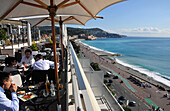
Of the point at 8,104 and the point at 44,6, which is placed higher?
the point at 44,6

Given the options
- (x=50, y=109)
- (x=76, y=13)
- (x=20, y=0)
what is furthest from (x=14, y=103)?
(x=76, y=13)

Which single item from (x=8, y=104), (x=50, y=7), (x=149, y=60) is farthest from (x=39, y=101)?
(x=149, y=60)

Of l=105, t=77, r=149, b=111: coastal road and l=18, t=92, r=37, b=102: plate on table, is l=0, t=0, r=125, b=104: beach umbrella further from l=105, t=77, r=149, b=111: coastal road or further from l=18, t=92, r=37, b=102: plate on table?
l=105, t=77, r=149, b=111: coastal road

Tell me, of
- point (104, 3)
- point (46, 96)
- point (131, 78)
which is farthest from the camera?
point (131, 78)

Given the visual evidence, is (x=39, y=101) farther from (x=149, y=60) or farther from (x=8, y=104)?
(x=149, y=60)

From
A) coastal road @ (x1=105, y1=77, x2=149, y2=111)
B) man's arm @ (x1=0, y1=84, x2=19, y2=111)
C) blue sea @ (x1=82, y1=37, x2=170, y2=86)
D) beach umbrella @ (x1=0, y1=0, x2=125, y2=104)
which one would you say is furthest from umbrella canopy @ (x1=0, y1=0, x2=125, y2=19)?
blue sea @ (x1=82, y1=37, x2=170, y2=86)

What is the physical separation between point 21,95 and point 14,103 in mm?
525

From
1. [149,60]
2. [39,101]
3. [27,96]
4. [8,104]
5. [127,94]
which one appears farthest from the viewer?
[149,60]

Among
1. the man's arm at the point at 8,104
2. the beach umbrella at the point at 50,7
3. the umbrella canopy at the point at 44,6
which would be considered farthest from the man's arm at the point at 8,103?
the umbrella canopy at the point at 44,6

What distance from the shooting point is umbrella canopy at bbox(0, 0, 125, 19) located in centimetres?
223

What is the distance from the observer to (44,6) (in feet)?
7.38

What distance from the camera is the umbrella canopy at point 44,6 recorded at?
2226mm

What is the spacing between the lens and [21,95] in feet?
7.63

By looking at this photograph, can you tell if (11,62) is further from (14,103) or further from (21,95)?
(14,103)
